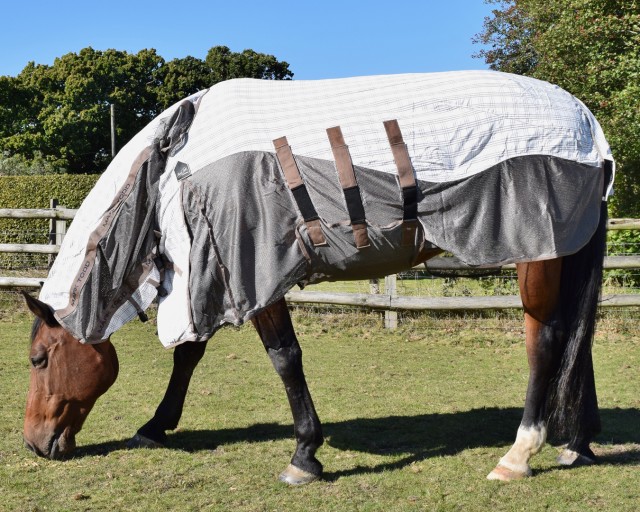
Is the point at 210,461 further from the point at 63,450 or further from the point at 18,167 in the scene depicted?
the point at 18,167

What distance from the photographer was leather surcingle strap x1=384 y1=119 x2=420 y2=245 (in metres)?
3.38

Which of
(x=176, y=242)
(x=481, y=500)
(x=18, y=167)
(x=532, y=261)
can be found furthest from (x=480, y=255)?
(x=18, y=167)

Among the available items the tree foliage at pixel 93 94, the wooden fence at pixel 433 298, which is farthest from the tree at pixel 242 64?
the wooden fence at pixel 433 298

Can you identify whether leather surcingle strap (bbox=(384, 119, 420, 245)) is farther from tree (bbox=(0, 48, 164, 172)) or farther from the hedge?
tree (bbox=(0, 48, 164, 172))

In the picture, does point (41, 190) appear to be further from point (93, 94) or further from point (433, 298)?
point (93, 94)

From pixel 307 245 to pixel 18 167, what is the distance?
27691 mm

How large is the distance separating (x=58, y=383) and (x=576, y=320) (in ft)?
8.92

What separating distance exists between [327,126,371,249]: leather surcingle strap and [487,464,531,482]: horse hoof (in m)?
1.36

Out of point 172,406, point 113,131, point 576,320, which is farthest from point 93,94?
point 576,320

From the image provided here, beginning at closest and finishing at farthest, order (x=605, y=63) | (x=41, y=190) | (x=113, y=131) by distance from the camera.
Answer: (x=605, y=63), (x=41, y=190), (x=113, y=131)

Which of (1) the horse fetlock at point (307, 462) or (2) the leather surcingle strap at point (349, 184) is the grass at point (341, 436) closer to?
(1) the horse fetlock at point (307, 462)

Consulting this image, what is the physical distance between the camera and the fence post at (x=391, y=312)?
8.14m

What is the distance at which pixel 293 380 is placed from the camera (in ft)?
12.0

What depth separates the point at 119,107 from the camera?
39.0 m
